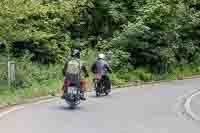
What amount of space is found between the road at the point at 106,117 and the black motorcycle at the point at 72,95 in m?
0.29

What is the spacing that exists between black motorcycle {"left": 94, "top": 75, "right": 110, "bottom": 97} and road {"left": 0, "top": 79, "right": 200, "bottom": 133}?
18.1 inches

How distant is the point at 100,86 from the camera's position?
910 inches

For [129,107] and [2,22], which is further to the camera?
[2,22]

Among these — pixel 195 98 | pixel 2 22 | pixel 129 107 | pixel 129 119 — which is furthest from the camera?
pixel 2 22

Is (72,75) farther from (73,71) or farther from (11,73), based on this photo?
(11,73)

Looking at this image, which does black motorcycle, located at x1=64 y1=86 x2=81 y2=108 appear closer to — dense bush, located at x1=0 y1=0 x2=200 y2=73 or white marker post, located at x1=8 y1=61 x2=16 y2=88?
white marker post, located at x1=8 y1=61 x2=16 y2=88

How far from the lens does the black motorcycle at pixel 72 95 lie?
58.1 feet

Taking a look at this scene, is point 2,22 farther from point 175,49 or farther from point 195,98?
point 175,49

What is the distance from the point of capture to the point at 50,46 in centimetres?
3269

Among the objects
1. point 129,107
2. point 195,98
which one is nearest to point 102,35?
point 195,98

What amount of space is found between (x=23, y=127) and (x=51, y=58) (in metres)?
19.4

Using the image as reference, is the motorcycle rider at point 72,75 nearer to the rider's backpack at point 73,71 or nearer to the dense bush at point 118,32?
the rider's backpack at point 73,71

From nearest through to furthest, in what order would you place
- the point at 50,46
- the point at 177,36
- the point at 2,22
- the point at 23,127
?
1. the point at 23,127
2. the point at 2,22
3. the point at 50,46
4. the point at 177,36

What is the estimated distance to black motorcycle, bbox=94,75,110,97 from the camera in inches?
906
